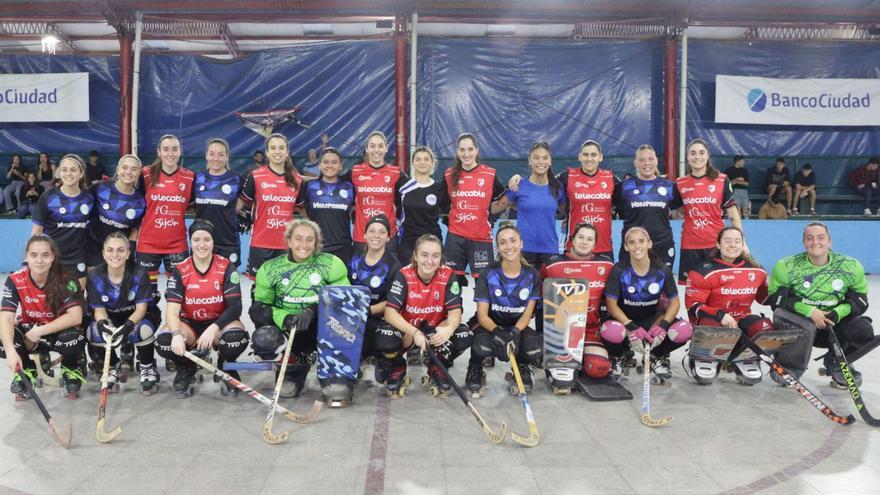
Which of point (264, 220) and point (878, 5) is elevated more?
point (878, 5)

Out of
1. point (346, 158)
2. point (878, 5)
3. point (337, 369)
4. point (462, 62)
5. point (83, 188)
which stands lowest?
point (337, 369)

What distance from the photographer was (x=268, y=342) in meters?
3.83

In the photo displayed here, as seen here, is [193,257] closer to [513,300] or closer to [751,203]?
[513,300]

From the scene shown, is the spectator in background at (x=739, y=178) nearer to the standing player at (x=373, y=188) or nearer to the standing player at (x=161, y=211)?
the standing player at (x=373, y=188)

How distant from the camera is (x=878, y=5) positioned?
1199cm

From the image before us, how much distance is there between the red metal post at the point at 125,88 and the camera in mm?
11773

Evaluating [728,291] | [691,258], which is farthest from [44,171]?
[728,291]

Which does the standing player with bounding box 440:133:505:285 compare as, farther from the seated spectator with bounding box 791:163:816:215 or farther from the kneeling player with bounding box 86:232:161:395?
the seated spectator with bounding box 791:163:816:215

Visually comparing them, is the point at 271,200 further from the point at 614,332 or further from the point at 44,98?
the point at 44,98

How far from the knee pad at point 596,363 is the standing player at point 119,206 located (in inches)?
128

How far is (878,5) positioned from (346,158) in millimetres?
10211

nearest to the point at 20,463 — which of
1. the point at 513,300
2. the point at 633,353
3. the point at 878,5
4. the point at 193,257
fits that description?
the point at 193,257

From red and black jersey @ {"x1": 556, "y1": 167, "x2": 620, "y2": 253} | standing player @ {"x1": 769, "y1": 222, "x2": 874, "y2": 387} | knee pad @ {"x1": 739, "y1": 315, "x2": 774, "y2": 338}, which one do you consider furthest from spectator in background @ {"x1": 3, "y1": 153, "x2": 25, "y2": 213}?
standing player @ {"x1": 769, "y1": 222, "x2": 874, "y2": 387}

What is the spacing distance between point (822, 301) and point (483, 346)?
7.39 feet
